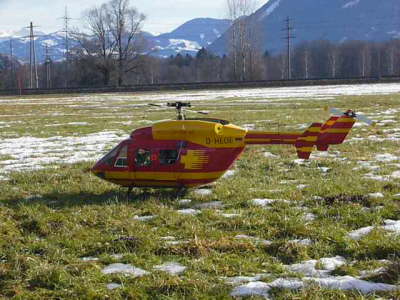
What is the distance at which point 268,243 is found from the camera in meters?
7.11

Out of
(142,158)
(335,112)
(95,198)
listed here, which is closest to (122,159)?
(142,158)

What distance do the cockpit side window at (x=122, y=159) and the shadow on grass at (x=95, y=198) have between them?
611 millimetres

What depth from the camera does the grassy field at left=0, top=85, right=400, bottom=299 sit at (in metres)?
5.73

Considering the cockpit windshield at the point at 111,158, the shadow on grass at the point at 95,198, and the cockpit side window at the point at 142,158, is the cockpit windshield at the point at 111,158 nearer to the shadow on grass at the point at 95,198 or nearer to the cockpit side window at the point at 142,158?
the cockpit side window at the point at 142,158

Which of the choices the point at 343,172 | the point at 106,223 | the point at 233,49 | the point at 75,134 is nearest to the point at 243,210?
the point at 106,223

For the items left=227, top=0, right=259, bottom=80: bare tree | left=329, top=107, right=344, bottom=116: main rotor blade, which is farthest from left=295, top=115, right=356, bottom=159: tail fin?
left=227, top=0, right=259, bottom=80: bare tree

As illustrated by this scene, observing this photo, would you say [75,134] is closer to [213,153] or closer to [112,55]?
[213,153]

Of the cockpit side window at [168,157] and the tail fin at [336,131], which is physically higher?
the tail fin at [336,131]

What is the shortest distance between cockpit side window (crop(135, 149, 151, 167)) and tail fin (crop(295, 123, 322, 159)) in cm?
286

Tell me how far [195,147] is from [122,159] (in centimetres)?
147

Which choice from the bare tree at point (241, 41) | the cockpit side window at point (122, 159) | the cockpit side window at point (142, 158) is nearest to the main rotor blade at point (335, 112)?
the cockpit side window at point (142, 158)

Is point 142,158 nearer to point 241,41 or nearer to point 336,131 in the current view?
point 336,131

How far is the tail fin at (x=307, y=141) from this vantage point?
10.0 m

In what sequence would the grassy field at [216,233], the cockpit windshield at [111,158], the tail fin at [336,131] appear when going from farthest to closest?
the cockpit windshield at [111,158] → the tail fin at [336,131] → the grassy field at [216,233]
